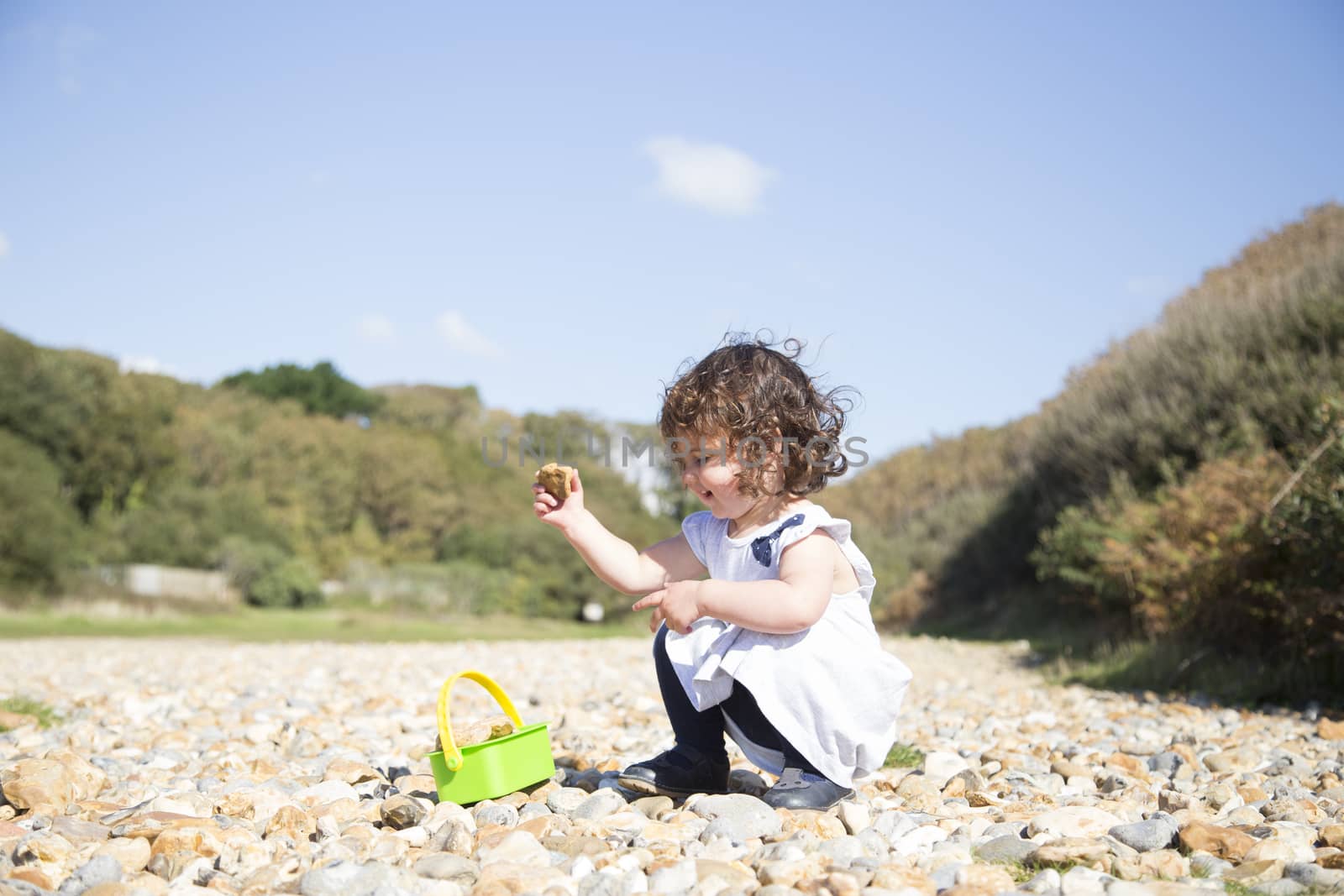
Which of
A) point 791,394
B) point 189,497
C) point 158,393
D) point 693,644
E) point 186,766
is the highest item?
point 158,393

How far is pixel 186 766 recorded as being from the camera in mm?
3383

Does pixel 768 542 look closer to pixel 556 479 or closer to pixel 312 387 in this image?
pixel 556 479

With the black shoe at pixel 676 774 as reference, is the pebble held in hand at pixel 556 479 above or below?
above

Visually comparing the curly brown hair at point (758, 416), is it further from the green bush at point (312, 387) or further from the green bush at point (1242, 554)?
the green bush at point (312, 387)

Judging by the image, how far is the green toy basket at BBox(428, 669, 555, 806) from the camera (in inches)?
99.3

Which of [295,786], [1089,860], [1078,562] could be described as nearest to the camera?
[1089,860]

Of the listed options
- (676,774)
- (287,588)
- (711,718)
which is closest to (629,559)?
(711,718)

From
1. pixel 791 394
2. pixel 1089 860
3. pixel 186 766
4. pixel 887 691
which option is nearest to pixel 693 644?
pixel 887 691

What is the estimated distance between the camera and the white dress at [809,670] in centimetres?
251

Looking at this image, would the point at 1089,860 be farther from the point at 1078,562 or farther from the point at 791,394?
the point at 1078,562

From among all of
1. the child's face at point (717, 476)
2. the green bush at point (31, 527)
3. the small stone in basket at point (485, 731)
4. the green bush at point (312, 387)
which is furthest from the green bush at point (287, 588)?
the child's face at point (717, 476)

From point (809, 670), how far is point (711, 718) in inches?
15.0

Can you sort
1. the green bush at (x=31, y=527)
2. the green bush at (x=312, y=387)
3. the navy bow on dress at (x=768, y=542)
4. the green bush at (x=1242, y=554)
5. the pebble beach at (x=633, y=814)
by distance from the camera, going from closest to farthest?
the pebble beach at (x=633, y=814) < the navy bow on dress at (x=768, y=542) < the green bush at (x=1242, y=554) < the green bush at (x=31, y=527) < the green bush at (x=312, y=387)

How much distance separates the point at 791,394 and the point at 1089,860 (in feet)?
4.22
